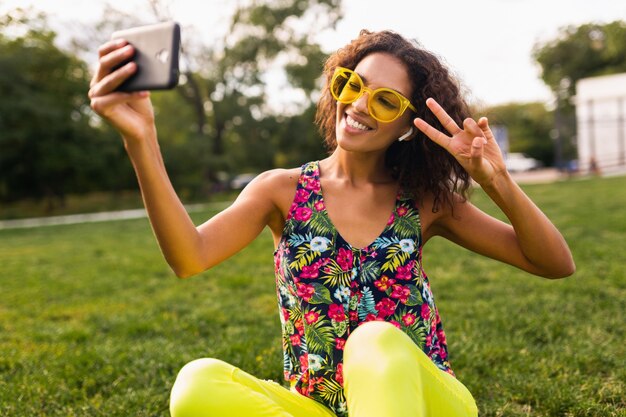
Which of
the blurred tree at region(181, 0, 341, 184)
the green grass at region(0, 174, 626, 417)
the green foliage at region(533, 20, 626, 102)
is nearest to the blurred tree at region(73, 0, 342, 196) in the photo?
the blurred tree at region(181, 0, 341, 184)

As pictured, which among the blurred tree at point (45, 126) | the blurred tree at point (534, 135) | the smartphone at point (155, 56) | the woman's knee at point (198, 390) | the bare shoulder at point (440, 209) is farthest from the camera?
the blurred tree at point (534, 135)

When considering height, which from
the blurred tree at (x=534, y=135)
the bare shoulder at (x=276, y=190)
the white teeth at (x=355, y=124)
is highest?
the white teeth at (x=355, y=124)

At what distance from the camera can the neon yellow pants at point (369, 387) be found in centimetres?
150

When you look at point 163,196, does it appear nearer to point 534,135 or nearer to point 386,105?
point 386,105

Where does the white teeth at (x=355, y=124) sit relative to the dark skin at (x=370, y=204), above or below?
above

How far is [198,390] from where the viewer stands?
5.25ft

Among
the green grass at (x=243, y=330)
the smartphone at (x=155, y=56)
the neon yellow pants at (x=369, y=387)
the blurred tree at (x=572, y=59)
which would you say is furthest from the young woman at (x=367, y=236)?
the blurred tree at (x=572, y=59)

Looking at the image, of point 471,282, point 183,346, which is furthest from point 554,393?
point 471,282

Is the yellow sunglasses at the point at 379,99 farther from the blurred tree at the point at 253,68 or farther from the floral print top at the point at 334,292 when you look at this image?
the blurred tree at the point at 253,68

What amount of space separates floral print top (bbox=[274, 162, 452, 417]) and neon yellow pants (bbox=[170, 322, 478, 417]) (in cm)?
21

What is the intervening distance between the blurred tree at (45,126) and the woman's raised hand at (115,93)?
71.5 ft

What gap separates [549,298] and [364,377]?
342 centimetres

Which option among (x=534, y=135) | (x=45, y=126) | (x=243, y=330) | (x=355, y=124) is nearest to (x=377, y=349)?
(x=355, y=124)

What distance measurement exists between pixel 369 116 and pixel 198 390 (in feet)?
3.26
